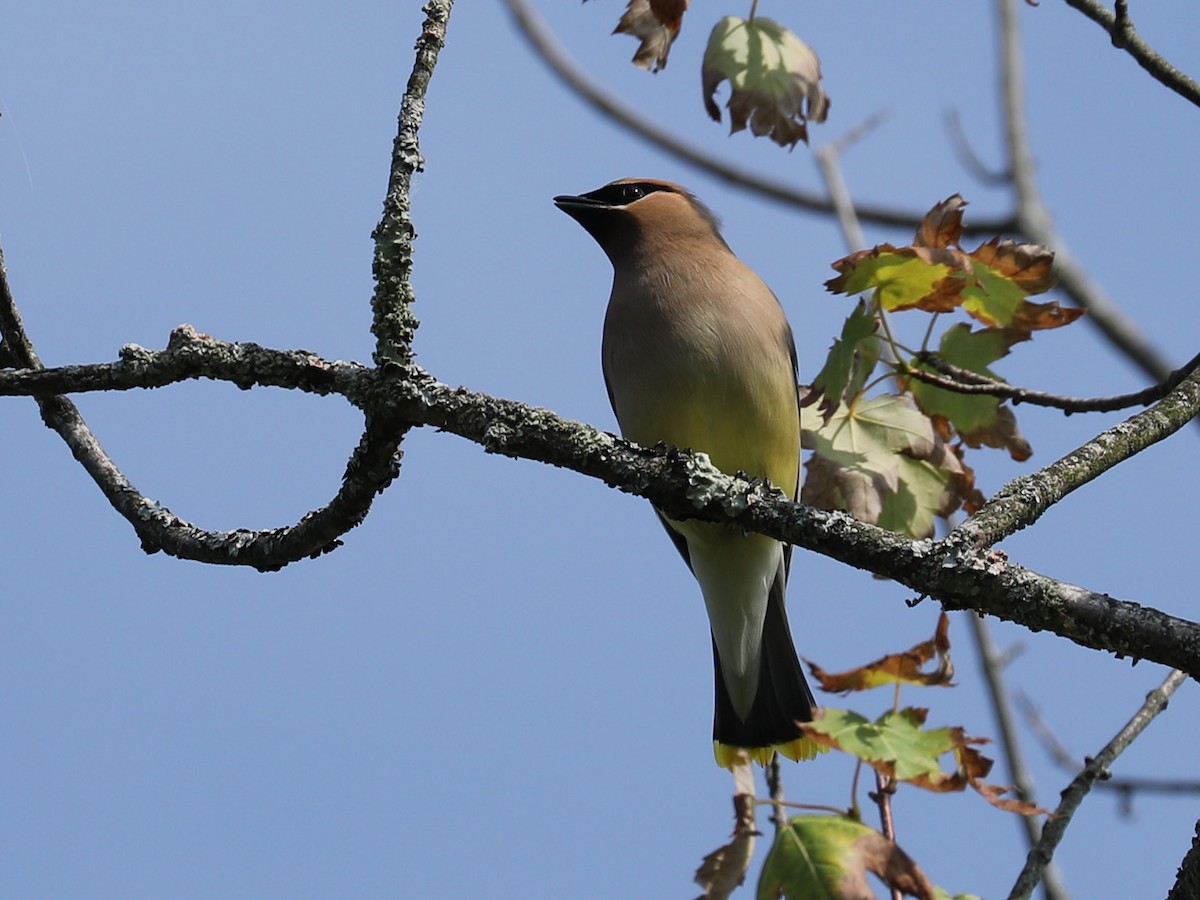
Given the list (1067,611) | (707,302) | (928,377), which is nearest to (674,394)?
(707,302)

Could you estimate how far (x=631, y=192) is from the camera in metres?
5.55

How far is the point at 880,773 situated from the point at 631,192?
9.94 ft

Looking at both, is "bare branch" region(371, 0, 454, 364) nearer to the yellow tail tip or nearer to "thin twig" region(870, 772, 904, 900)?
"thin twig" region(870, 772, 904, 900)

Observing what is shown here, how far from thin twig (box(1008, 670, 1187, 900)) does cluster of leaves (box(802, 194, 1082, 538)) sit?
70cm

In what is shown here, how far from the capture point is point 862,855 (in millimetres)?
3213

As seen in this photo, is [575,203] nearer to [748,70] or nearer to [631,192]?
[631,192]

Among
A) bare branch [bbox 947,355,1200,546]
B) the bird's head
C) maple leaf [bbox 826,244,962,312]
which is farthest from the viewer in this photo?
the bird's head

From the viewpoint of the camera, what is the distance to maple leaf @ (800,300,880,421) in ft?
11.4

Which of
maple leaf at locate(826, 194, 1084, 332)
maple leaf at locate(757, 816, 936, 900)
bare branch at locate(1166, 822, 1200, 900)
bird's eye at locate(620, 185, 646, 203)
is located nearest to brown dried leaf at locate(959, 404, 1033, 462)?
maple leaf at locate(826, 194, 1084, 332)

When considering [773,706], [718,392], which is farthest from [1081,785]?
[773,706]

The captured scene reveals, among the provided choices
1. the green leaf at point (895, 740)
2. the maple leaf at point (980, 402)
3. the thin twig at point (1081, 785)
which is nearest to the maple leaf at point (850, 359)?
the maple leaf at point (980, 402)

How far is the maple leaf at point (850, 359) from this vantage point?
349 cm

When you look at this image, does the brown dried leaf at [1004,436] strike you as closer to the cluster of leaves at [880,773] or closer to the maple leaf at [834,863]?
the cluster of leaves at [880,773]

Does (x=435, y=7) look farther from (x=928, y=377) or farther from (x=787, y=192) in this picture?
(x=787, y=192)
